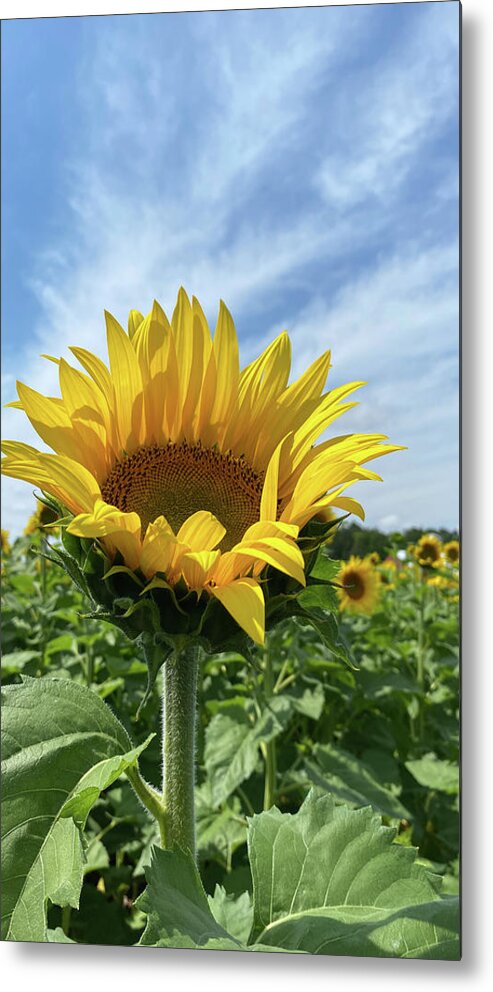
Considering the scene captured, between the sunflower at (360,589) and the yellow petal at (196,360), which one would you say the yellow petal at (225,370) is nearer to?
the yellow petal at (196,360)

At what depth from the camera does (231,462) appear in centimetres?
90

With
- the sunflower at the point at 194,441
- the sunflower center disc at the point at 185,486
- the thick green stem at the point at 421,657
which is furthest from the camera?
the thick green stem at the point at 421,657

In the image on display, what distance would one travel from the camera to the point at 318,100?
148 cm

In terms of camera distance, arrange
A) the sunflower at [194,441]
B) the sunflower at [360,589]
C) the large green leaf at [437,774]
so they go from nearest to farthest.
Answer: the sunflower at [194,441], the large green leaf at [437,774], the sunflower at [360,589]

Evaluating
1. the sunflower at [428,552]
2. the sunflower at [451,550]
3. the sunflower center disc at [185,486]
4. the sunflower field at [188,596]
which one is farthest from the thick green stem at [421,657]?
the sunflower center disc at [185,486]

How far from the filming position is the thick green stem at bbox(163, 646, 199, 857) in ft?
2.54

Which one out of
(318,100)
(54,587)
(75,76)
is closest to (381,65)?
(318,100)

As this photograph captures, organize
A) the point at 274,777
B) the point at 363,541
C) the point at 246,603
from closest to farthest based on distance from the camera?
1. the point at 246,603
2. the point at 274,777
3. the point at 363,541

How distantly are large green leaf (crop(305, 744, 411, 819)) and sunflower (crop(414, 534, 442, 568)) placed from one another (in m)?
0.50

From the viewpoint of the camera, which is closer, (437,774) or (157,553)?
(157,553)

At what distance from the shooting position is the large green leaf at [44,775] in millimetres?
793

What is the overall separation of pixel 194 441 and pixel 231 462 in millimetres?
43

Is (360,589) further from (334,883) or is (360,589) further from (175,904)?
(175,904)

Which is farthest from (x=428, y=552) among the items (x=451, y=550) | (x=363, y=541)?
(x=451, y=550)
